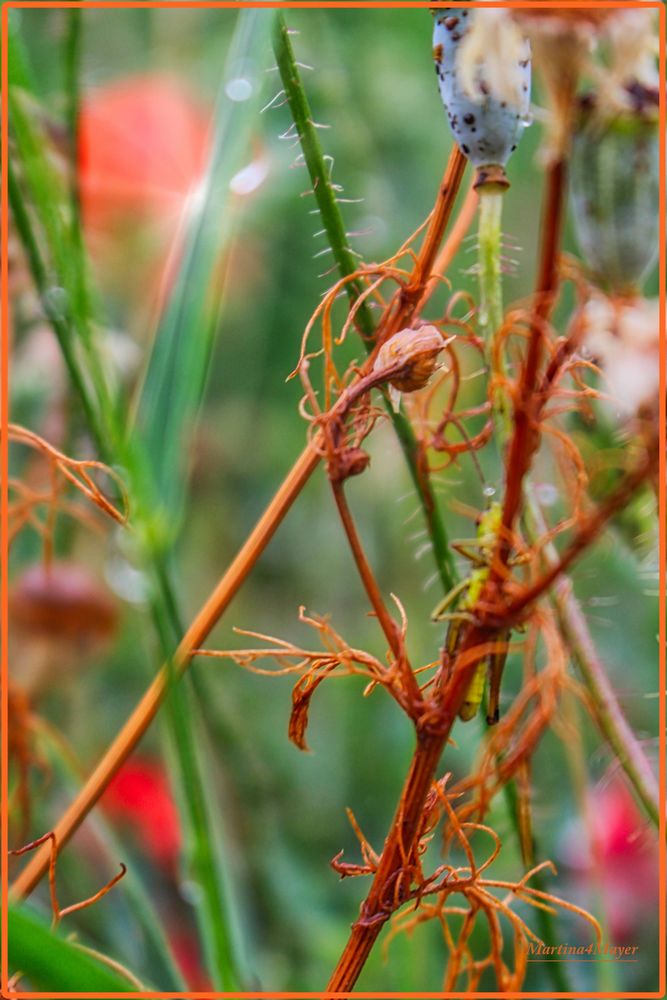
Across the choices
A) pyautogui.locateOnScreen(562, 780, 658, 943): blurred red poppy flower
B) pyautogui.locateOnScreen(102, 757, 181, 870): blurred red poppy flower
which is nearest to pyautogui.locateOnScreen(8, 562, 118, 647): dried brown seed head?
pyautogui.locateOnScreen(102, 757, 181, 870): blurred red poppy flower

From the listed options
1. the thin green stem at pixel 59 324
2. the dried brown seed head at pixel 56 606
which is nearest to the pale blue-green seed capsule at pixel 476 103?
the thin green stem at pixel 59 324

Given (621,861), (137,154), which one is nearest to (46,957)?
(621,861)

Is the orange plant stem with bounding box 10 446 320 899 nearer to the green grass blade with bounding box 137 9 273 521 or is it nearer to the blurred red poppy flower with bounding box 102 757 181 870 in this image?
the green grass blade with bounding box 137 9 273 521

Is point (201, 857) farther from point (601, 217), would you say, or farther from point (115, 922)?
point (115, 922)

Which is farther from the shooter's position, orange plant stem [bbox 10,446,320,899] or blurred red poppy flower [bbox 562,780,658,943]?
blurred red poppy flower [bbox 562,780,658,943]

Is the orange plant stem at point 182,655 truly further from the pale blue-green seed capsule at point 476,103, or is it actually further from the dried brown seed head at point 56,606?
the dried brown seed head at point 56,606

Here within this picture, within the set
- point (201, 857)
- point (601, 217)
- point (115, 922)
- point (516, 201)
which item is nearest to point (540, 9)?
point (601, 217)

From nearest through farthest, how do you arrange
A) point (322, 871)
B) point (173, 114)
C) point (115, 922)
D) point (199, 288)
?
point (199, 288) → point (115, 922) → point (322, 871) → point (173, 114)
